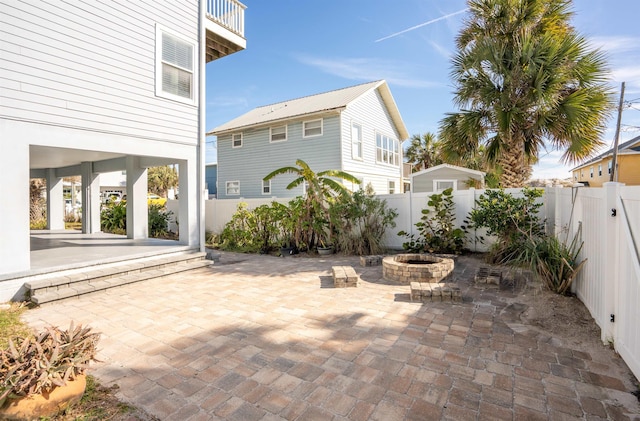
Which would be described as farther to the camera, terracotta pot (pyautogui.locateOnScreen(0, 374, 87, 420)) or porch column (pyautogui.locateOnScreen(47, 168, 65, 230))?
porch column (pyautogui.locateOnScreen(47, 168, 65, 230))

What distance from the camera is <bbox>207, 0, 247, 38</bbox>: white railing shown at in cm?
956

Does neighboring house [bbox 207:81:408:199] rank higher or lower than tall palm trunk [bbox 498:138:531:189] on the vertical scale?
higher

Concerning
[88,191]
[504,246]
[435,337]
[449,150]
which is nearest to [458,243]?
[504,246]

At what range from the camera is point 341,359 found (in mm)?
3494

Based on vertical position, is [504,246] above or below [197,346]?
above

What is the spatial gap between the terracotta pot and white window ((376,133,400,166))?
1759 cm

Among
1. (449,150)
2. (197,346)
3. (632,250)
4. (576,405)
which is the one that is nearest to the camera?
(576,405)

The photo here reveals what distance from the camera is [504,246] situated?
26.3 ft

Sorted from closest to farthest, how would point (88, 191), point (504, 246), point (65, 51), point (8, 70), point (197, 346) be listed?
point (197, 346), point (8, 70), point (65, 51), point (504, 246), point (88, 191)

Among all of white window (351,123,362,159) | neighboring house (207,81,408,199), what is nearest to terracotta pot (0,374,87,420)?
Answer: neighboring house (207,81,408,199)

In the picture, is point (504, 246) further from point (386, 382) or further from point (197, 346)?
point (197, 346)

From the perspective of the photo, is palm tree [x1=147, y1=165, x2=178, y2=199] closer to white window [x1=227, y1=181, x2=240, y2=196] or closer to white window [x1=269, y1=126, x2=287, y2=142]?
white window [x1=227, y1=181, x2=240, y2=196]

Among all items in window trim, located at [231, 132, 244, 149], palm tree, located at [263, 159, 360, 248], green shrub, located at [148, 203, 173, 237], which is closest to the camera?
palm tree, located at [263, 159, 360, 248]

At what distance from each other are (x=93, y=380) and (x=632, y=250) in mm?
5211
